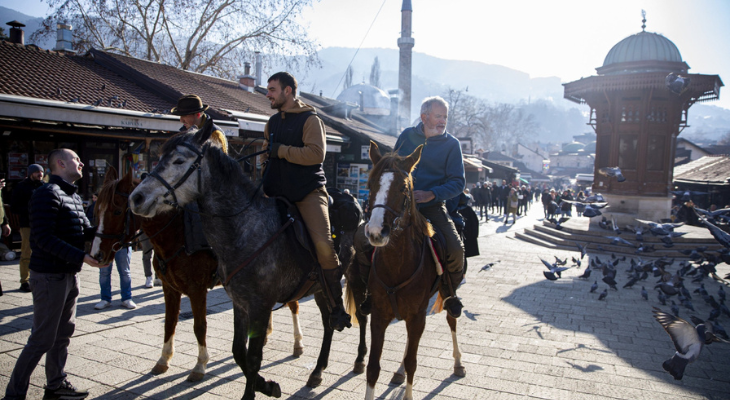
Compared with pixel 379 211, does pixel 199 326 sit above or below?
below

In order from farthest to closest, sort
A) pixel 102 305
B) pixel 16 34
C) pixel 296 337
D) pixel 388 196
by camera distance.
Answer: pixel 16 34 < pixel 102 305 < pixel 296 337 < pixel 388 196

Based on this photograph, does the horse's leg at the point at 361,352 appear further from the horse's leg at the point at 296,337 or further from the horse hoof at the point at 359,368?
the horse's leg at the point at 296,337

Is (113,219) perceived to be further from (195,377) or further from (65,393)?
(195,377)

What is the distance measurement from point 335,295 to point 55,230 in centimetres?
237

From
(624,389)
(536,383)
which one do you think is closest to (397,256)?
(536,383)

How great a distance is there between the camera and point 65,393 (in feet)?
12.4

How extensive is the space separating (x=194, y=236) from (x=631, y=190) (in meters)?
18.0

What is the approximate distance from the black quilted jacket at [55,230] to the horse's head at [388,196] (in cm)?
236

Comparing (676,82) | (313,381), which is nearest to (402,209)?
(313,381)

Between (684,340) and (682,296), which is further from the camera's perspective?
(682,296)

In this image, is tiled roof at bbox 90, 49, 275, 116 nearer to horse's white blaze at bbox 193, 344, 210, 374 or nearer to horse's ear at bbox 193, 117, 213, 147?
horse's white blaze at bbox 193, 344, 210, 374

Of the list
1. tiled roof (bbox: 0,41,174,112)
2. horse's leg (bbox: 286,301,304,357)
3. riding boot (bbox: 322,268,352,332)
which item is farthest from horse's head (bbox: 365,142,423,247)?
tiled roof (bbox: 0,41,174,112)

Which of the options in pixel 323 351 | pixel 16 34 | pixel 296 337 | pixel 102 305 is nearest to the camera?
pixel 323 351

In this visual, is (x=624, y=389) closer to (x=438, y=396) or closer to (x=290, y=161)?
(x=438, y=396)
